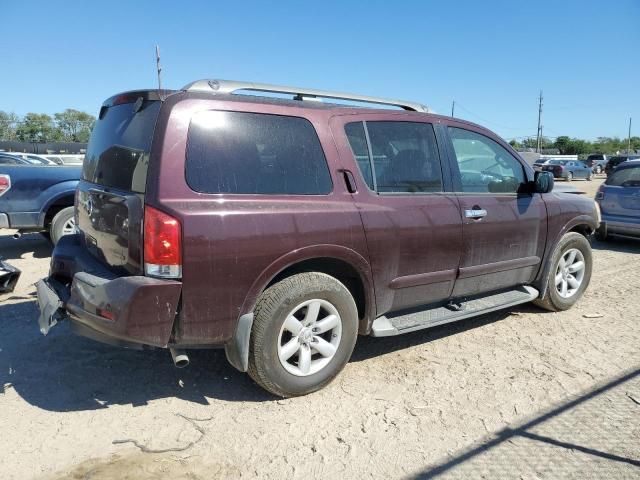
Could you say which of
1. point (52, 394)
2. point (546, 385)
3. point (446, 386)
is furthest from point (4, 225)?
point (546, 385)

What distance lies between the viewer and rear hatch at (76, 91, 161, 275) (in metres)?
2.91

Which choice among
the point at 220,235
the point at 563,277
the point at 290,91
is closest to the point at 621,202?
the point at 563,277

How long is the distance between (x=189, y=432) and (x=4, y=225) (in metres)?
5.30

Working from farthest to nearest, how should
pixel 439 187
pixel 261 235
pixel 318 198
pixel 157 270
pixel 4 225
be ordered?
pixel 4 225, pixel 439 187, pixel 318 198, pixel 261 235, pixel 157 270

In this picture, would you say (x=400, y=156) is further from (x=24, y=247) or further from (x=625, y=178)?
(x=625, y=178)

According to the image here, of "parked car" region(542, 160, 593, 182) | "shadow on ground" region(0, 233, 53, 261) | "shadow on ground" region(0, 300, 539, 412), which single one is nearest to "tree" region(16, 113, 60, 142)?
"parked car" region(542, 160, 593, 182)

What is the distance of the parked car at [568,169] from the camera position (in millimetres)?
33312

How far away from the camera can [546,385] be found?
359 centimetres

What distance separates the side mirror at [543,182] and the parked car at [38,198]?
5.61 m

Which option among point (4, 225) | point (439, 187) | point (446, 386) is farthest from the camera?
point (4, 225)

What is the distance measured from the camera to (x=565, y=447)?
285 centimetres

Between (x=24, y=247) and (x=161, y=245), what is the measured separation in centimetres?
656

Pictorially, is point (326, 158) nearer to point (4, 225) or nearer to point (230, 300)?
point (230, 300)

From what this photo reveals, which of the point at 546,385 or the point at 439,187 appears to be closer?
the point at 546,385
